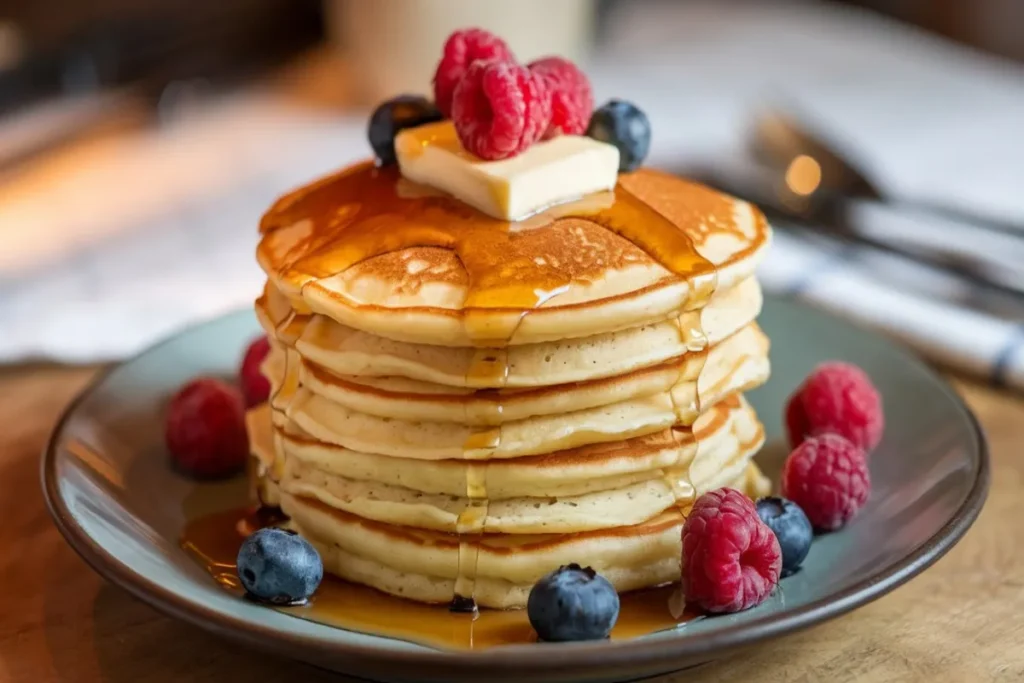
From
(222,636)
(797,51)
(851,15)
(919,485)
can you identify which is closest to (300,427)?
(222,636)

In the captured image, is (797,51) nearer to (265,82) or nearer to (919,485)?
(265,82)

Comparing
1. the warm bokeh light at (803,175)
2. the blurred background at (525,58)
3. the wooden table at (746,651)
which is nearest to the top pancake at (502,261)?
the wooden table at (746,651)

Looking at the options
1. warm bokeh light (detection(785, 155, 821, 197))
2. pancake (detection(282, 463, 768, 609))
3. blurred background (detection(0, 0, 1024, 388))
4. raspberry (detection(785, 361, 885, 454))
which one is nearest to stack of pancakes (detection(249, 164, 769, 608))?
pancake (detection(282, 463, 768, 609))

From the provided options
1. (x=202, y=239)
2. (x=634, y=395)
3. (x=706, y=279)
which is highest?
(x=706, y=279)

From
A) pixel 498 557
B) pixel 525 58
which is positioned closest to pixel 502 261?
pixel 498 557

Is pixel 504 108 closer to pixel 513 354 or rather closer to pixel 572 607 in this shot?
pixel 513 354

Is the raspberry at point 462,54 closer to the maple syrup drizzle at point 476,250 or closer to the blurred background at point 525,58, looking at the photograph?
the maple syrup drizzle at point 476,250

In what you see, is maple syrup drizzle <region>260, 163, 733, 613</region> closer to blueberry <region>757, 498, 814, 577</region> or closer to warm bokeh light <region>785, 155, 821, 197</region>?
blueberry <region>757, 498, 814, 577</region>
